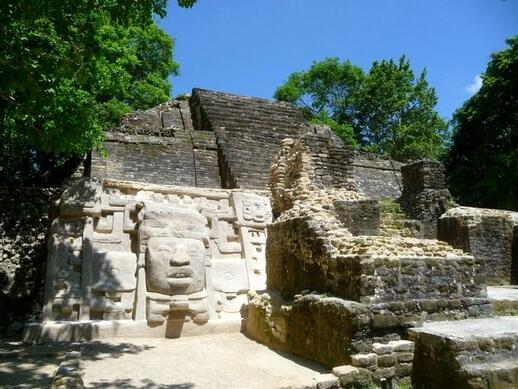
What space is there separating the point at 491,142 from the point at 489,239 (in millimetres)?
12043

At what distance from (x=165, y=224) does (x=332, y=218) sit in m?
2.75

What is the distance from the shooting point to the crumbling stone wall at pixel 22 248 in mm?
7246

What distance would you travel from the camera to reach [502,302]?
18.8ft

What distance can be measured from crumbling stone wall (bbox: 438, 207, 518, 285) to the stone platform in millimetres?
5225

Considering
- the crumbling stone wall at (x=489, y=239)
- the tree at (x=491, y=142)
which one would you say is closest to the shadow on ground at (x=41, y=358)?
the crumbling stone wall at (x=489, y=239)

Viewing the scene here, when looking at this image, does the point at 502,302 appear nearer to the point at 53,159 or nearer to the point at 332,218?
the point at 332,218

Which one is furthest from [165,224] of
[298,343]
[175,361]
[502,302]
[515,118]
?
[515,118]

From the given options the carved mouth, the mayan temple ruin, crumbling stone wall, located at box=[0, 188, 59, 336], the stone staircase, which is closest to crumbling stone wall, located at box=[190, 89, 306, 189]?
the mayan temple ruin

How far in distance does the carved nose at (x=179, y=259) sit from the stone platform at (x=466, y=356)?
3.67m

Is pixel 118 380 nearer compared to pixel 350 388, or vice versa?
pixel 350 388

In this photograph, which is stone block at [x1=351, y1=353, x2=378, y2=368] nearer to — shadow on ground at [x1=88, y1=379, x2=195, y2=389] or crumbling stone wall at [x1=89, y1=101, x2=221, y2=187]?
shadow on ground at [x1=88, y1=379, x2=195, y2=389]

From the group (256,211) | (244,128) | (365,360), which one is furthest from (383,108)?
(365,360)

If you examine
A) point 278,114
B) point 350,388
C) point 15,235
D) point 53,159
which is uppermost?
point 278,114

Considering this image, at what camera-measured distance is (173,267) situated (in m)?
6.98
